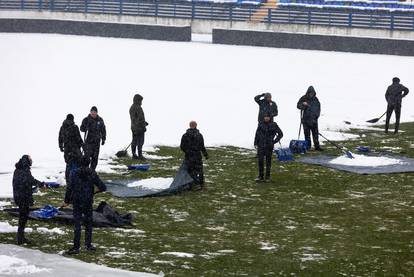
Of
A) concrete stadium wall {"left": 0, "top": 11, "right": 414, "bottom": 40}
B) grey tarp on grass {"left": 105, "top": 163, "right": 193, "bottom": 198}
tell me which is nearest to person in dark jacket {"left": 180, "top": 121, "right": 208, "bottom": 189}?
grey tarp on grass {"left": 105, "top": 163, "right": 193, "bottom": 198}

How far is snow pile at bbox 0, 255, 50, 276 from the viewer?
38.0ft

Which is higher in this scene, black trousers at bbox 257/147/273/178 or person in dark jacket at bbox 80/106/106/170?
person in dark jacket at bbox 80/106/106/170

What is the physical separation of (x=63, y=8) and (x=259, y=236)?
175ft

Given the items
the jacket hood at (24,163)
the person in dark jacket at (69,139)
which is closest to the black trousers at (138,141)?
the person in dark jacket at (69,139)

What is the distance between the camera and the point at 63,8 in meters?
64.8

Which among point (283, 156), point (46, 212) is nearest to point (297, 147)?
point (283, 156)

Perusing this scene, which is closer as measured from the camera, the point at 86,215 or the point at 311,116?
the point at 86,215

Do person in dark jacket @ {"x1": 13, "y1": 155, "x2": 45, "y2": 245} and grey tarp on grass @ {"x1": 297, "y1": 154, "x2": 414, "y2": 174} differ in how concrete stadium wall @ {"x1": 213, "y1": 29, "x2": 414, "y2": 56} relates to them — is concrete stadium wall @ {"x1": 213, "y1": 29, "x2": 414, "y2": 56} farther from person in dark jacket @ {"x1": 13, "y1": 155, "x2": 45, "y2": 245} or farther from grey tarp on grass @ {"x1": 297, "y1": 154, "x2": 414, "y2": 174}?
person in dark jacket @ {"x1": 13, "y1": 155, "x2": 45, "y2": 245}

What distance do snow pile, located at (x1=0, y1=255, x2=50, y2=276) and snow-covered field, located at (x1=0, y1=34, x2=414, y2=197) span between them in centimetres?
451

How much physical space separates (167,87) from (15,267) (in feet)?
77.3

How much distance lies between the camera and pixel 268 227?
1462 cm

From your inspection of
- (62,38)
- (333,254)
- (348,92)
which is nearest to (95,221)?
(333,254)

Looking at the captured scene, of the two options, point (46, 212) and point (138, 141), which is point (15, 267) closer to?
point (46, 212)

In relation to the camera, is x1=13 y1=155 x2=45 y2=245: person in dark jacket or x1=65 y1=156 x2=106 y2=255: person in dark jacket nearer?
x1=65 y1=156 x2=106 y2=255: person in dark jacket
